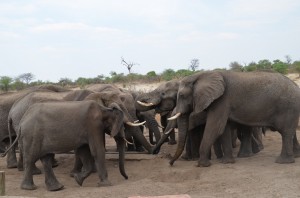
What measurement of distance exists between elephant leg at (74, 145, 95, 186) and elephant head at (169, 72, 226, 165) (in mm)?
1713

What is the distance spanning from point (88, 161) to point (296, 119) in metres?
4.01

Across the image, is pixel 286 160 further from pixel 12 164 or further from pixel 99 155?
pixel 12 164

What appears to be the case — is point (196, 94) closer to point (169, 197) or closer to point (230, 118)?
point (230, 118)

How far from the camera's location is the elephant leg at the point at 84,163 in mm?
8305

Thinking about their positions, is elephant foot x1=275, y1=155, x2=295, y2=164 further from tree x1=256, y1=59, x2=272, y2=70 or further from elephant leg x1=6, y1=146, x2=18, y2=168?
tree x1=256, y1=59, x2=272, y2=70

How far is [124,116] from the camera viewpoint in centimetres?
862

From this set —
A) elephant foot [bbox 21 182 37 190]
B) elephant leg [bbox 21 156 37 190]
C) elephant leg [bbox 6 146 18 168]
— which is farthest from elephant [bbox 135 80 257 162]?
elephant foot [bbox 21 182 37 190]

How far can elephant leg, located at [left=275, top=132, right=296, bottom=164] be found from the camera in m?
9.03

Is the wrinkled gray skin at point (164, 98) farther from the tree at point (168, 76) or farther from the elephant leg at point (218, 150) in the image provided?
the tree at point (168, 76)

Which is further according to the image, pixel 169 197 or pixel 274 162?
pixel 274 162

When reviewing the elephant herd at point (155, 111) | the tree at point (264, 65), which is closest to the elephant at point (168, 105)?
the elephant herd at point (155, 111)

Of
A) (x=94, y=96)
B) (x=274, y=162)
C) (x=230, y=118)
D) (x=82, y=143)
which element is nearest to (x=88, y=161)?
(x=82, y=143)

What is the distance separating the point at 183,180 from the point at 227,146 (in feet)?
4.90

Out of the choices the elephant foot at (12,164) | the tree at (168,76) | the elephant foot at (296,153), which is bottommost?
the tree at (168,76)
